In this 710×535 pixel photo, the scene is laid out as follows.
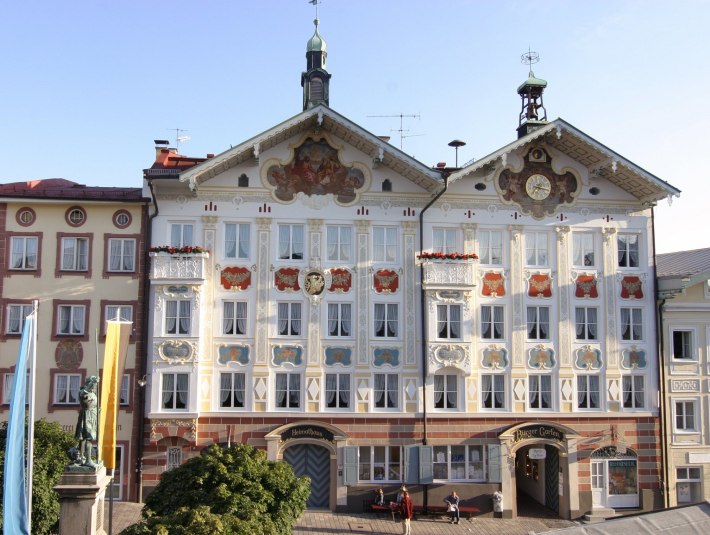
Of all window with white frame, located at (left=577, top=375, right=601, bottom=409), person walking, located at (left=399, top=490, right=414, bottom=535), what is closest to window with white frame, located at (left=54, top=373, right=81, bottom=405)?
person walking, located at (left=399, top=490, right=414, bottom=535)

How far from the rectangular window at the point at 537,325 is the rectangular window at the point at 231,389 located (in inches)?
512

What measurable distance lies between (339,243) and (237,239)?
14.7 feet

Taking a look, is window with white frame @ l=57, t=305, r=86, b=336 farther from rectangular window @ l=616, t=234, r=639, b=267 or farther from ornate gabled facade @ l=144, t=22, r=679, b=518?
rectangular window @ l=616, t=234, r=639, b=267

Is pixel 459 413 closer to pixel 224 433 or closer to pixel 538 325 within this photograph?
pixel 538 325

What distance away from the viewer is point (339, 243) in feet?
111

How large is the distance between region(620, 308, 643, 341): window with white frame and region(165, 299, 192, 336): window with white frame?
19471 mm

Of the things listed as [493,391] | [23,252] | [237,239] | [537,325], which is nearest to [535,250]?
[537,325]

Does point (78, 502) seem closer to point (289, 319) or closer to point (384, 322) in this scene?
point (289, 319)

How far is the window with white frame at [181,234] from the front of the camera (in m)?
33.3

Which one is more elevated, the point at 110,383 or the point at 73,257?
the point at 73,257

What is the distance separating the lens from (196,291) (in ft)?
105

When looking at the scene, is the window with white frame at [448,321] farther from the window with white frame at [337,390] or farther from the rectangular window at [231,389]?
the rectangular window at [231,389]

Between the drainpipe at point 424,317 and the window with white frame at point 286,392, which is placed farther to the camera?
the window with white frame at point 286,392

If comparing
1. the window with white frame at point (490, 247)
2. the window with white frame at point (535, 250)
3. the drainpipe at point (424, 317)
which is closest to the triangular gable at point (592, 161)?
the drainpipe at point (424, 317)
